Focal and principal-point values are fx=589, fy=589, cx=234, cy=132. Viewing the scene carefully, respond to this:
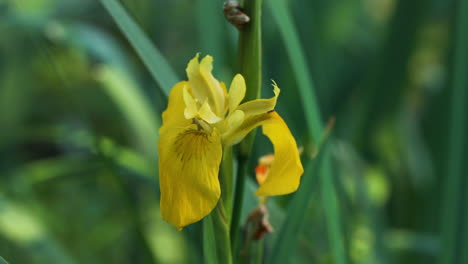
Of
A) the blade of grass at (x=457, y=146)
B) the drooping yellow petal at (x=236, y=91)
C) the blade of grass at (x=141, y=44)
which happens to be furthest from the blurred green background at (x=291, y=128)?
the drooping yellow petal at (x=236, y=91)

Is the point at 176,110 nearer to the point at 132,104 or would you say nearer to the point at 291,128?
the point at 291,128

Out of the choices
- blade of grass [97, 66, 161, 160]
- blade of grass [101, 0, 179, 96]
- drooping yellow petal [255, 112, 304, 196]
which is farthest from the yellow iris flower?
blade of grass [97, 66, 161, 160]

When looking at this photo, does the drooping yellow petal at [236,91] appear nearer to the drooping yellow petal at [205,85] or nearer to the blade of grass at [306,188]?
the drooping yellow petal at [205,85]

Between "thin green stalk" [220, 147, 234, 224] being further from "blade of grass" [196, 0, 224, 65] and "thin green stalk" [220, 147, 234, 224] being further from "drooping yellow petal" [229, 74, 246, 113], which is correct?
"blade of grass" [196, 0, 224, 65]

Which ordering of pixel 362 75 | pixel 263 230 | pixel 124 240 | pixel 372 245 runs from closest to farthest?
pixel 263 230, pixel 372 245, pixel 124 240, pixel 362 75

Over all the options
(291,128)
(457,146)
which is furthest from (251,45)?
(291,128)

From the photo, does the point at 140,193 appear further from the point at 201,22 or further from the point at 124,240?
the point at 201,22

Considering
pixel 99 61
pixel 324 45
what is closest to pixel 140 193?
pixel 99 61
